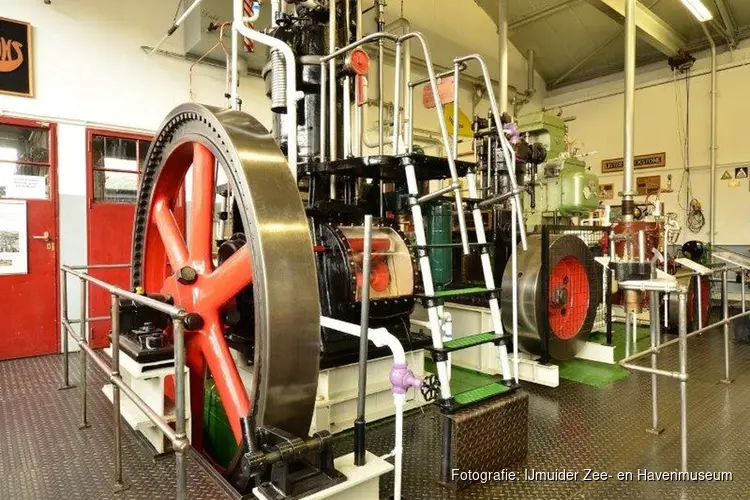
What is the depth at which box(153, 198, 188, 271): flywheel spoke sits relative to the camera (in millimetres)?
2316

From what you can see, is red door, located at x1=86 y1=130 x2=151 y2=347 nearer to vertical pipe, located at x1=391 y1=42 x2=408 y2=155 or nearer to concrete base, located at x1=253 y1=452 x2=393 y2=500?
vertical pipe, located at x1=391 y1=42 x2=408 y2=155

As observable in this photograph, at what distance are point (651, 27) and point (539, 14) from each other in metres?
1.83

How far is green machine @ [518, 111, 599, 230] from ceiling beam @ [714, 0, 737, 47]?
154 inches

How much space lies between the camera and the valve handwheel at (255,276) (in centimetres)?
145

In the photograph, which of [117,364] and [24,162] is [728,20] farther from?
[24,162]

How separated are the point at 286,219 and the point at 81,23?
410 centimetres

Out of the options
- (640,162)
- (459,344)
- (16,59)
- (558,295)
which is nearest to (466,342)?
(459,344)

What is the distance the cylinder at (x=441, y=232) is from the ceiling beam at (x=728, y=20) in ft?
20.1

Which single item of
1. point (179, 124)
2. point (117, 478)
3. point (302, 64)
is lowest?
Answer: point (117, 478)

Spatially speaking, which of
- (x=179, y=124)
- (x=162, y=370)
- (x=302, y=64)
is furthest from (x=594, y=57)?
(x=162, y=370)

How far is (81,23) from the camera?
423 cm

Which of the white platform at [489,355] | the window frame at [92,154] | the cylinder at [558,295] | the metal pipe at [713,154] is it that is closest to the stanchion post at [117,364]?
the white platform at [489,355]

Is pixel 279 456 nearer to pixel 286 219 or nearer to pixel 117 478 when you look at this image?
pixel 286 219

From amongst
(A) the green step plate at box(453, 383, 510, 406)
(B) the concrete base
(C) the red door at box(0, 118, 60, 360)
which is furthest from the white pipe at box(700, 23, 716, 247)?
(C) the red door at box(0, 118, 60, 360)
